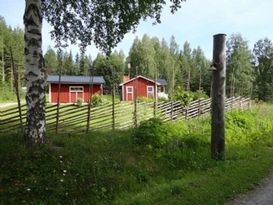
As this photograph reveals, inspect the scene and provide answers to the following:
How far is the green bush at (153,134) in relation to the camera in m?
10.9

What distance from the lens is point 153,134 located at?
1102cm

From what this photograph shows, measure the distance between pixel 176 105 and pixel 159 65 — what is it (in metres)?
58.2

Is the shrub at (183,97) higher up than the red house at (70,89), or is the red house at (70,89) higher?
the red house at (70,89)

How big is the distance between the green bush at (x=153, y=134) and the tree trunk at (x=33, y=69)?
354 cm

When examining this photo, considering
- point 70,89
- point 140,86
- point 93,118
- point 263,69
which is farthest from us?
point 263,69

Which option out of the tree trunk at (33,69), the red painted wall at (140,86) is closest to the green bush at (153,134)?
the tree trunk at (33,69)

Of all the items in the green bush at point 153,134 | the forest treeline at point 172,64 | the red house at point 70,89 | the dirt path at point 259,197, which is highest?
the forest treeline at point 172,64

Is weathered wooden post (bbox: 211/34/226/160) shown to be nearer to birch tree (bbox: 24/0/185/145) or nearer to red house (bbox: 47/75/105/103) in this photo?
birch tree (bbox: 24/0/185/145)

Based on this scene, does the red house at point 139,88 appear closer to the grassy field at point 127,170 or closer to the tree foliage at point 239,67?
the tree foliage at point 239,67

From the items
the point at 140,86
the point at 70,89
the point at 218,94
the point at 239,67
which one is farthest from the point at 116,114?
the point at 239,67

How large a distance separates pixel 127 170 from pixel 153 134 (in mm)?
2475

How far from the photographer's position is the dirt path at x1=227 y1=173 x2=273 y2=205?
6.35 meters

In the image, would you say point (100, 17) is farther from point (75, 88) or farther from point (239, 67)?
point (239, 67)

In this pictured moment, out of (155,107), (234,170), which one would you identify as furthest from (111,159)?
(155,107)
